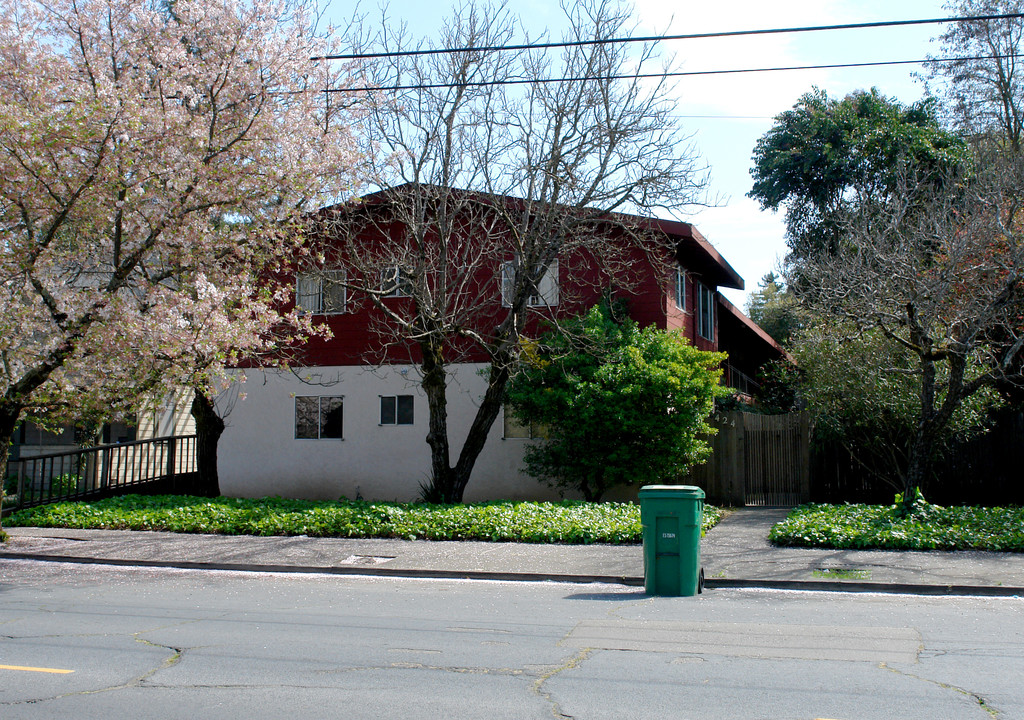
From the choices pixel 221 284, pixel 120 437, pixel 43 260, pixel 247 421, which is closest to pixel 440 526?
pixel 221 284

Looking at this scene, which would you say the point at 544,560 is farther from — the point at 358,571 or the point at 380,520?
the point at 380,520

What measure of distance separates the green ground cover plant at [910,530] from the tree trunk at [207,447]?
1277 cm

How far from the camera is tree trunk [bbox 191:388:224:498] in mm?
20281

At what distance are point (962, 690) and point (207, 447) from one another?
1766cm

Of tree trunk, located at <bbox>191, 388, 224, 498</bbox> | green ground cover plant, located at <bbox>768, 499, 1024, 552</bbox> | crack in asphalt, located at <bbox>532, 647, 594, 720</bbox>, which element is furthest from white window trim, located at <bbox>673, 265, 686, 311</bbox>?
crack in asphalt, located at <bbox>532, 647, 594, 720</bbox>

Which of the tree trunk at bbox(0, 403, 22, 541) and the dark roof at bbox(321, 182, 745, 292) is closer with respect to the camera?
the tree trunk at bbox(0, 403, 22, 541)

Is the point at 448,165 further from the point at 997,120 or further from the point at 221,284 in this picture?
the point at 997,120

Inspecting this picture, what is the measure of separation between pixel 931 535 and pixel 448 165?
1049cm

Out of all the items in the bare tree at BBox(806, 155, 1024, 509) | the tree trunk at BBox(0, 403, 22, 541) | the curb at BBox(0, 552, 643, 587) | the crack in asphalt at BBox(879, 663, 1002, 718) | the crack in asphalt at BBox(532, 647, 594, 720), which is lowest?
the curb at BBox(0, 552, 643, 587)

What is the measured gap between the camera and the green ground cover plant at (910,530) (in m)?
12.4

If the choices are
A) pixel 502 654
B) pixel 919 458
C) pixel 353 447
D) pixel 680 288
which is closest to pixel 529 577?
pixel 502 654

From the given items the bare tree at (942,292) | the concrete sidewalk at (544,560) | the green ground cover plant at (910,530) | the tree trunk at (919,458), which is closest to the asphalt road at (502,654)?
the concrete sidewalk at (544,560)

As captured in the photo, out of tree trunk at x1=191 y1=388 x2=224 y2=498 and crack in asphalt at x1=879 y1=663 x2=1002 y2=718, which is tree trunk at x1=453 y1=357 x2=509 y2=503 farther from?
crack in asphalt at x1=879 y1=663 x2=1002 y2=718

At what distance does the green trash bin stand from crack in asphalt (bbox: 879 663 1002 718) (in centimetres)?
348
